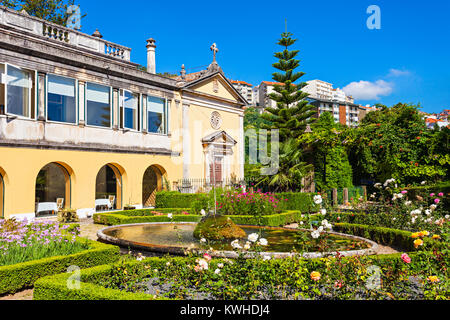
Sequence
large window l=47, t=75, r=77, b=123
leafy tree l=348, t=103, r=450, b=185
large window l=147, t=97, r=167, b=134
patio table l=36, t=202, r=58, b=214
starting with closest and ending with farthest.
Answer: large window l=47, t=75, r=77, b=123 → patio table l=36, t=202, r=58, b=214 → leafy tree l=348, t=103, r=450, b=185 → large window l=147, t=97, r=167, b=134

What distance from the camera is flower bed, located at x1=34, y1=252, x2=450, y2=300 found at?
379cm

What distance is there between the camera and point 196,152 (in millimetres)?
20547

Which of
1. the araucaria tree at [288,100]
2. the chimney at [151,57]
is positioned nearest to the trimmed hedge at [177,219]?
the chimney at [151,57]

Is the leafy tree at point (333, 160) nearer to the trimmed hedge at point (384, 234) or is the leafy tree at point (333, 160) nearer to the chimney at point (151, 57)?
the chimney at point (151, 57)

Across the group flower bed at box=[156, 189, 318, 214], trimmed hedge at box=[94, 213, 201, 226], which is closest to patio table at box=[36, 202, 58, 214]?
trimmed hedge at box=[94, 213, 201, 226]

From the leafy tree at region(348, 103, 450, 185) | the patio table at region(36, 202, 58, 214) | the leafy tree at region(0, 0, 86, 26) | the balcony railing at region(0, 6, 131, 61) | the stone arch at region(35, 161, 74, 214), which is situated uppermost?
the leafy tree at region(0, 0, 86, 26)

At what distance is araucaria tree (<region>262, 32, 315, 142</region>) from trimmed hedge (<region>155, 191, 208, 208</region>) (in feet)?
39.2

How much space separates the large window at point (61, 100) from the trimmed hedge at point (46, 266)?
8.96 meters

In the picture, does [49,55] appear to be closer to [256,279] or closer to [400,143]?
[256,279]

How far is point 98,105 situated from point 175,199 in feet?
19.0

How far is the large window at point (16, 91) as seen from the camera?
1216 cm

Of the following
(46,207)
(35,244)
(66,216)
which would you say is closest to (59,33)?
(46,207)

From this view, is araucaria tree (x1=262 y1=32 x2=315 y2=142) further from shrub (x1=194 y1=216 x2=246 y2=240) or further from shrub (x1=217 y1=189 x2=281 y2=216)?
shrub (x1=194 y1=216 x2=246 y2=240)

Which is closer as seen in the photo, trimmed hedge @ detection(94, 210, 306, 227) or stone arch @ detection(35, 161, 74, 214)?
trimmed hedge @ detection(94, 210, 306, 227)
